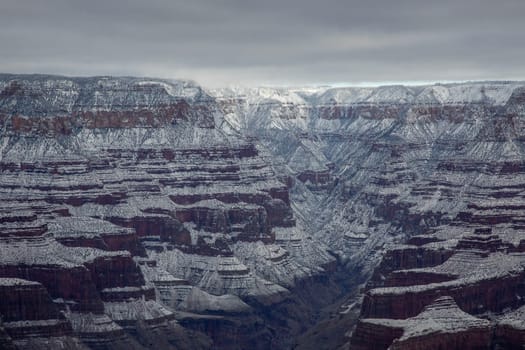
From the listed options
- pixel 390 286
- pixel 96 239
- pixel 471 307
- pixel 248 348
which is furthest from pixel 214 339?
pixel 471 307

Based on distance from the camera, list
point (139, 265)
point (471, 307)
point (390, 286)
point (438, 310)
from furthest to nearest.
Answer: point (139, 265), point (390, 286), point (471, 307), point (438, 310)

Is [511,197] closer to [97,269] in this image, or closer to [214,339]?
[214,339]

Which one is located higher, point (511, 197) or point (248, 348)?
point (511, 197)

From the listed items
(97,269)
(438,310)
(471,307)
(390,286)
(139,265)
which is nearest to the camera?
(438,310)

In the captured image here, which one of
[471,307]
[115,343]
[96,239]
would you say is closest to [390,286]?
[471,307]

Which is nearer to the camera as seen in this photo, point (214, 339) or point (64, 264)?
point (64, 264)

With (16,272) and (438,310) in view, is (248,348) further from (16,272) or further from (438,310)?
(438,310)

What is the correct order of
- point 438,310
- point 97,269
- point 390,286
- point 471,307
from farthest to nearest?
1. point 97,269
2. point 390,286
3. point 471,307
4. point 438,310

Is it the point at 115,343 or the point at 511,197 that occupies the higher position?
the point at 511,197

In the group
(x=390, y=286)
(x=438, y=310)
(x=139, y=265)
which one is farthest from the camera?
(x=139, y=265)
